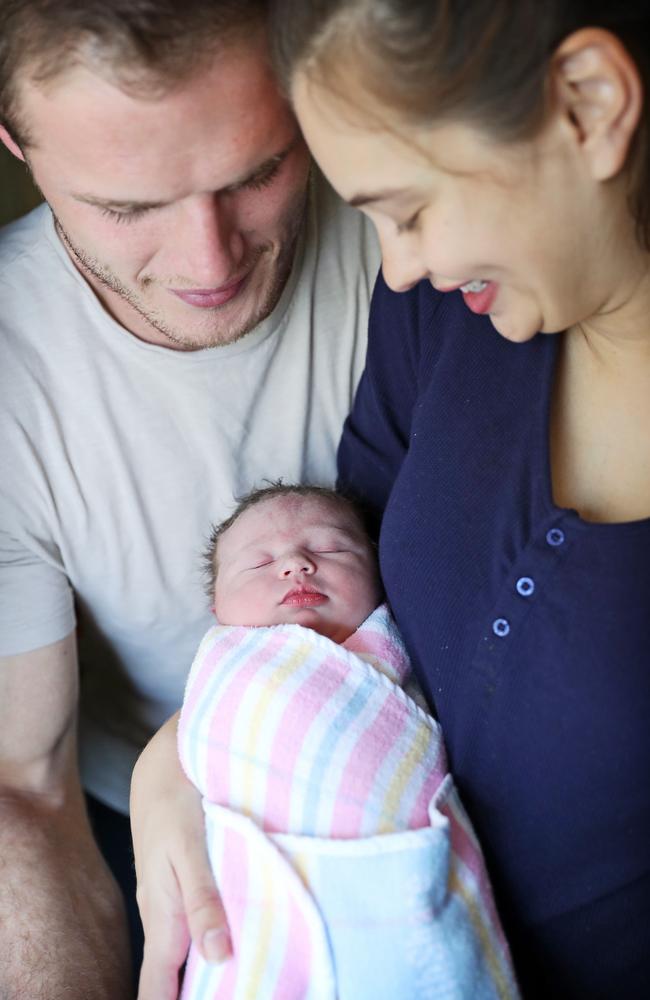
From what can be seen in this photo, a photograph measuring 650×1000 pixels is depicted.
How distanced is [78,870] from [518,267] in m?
1.15

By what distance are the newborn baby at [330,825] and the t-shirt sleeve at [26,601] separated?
0.29 m

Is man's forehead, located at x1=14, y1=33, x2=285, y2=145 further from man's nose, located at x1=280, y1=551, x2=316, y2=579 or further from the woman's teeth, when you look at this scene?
man's nose, located at x1=280, y1=551, x2=316, y2=579

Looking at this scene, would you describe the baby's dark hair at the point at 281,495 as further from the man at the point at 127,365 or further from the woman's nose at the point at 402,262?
the woman's nose at the point at 402,262

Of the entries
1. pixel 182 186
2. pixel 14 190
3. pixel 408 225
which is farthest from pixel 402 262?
pixel 14 190

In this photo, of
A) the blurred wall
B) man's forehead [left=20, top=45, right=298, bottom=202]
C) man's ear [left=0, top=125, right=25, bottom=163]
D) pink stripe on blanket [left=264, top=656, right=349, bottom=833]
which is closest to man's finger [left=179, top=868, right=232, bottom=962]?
pink stripe on blanket [left=264, top=656, right=349, bottom=833]

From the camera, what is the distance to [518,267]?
1.07 metres

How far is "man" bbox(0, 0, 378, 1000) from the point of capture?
128 cm

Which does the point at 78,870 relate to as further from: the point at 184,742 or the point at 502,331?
the point at 502,331

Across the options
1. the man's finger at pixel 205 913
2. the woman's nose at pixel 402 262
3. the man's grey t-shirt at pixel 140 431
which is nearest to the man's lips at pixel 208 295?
the man's grey t-shirt at pixel 140 431

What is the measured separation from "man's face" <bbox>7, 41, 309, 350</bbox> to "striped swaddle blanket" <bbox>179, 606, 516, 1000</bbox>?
1.64 feet

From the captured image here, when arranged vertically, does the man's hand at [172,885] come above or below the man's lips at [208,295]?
below

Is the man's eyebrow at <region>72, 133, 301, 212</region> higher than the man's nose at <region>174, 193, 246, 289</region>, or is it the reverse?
the man's eyebrow at <region>72, 133, 301, 212</region>

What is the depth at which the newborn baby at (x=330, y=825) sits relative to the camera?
117cm

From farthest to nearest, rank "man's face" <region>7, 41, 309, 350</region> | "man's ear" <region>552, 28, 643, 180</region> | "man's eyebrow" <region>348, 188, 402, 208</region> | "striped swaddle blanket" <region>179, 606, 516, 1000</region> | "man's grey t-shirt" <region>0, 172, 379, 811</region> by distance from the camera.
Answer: "man's grey t-shirt" <region>0, 172, 379, 811</region>
"man's face" <region>7, 41, 309, 350</region>
"striped swaddle blanket" <region>179, 606, 516, 1000</region>
"man's eyebrow" <region>348, 188, 402, 208</region>
"man's ear" <region>552, 28, 643, 180</region>
